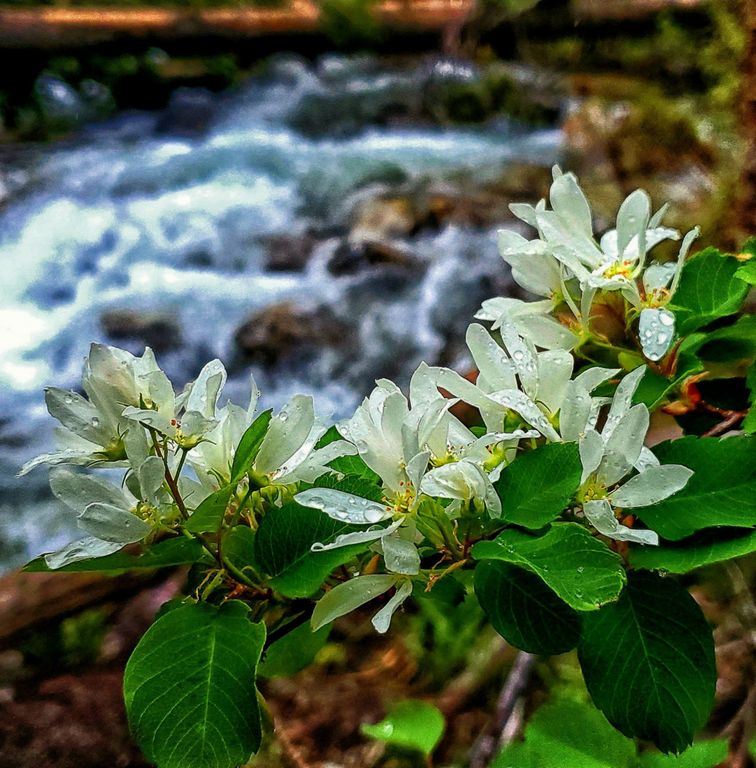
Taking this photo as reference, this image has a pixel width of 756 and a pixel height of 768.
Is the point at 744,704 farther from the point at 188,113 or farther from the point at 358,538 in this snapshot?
the point at 188,113

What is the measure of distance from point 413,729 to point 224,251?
144 inches

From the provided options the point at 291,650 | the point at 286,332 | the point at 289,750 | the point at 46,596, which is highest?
the point at 291,650

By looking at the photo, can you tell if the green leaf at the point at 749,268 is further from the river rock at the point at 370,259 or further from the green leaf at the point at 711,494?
the river rock at the point at 370,259

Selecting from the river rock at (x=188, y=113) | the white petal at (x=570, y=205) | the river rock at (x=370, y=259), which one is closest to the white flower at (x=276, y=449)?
the white petal at (x=570, y=205)

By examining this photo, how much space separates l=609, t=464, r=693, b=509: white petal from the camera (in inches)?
21.8

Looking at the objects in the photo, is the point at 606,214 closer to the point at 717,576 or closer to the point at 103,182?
the point at 717,576

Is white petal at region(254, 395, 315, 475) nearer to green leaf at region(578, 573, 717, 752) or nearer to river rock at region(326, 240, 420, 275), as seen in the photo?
green leaf at region(578, 573, 717, 752)

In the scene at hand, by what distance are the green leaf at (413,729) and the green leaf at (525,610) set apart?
0.43m

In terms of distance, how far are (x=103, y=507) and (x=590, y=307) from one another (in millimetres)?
488

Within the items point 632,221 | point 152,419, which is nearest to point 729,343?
point 632,221

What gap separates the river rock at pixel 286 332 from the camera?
347 cm

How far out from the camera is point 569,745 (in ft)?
2.44

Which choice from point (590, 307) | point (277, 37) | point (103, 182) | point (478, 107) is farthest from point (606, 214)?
point (277, 37)

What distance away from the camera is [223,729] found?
513 mm
